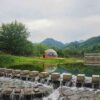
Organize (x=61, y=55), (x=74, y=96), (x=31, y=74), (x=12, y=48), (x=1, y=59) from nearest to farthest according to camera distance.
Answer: (x=74, y=96)
(x=31, y=74)
(x=1, y=59)
(x=12, y=48)
(x=61, y=55)

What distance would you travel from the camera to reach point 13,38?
5803cm

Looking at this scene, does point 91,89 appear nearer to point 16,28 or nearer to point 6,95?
point 6,95

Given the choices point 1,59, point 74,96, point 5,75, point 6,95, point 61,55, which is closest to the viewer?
point 74,96

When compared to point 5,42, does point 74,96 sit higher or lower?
lower

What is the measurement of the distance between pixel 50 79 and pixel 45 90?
1.88 metres

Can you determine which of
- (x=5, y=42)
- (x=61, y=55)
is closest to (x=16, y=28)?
(x=5, y=42)

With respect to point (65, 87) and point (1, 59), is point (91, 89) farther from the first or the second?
point (1, 59)

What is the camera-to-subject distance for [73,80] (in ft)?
51.1

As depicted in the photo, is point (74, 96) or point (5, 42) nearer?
point (74, 96)

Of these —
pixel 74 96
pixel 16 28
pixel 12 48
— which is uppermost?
pixel 16 28

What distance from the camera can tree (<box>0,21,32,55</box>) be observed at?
189ft

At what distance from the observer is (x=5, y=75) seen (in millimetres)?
20406

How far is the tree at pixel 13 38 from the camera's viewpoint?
57469mm

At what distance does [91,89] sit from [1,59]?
102 ft
